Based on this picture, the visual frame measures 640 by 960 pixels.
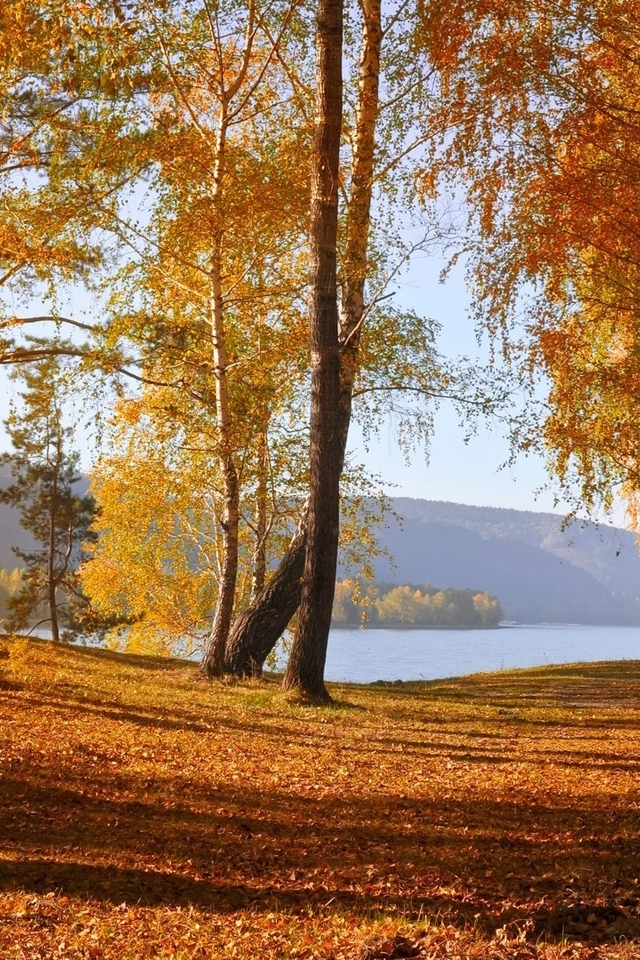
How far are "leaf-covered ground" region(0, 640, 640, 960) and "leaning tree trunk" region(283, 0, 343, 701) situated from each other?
1.03 meters

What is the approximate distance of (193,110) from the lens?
1270cm

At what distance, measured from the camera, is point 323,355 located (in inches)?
429

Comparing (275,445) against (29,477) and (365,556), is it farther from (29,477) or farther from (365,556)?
(29,477)

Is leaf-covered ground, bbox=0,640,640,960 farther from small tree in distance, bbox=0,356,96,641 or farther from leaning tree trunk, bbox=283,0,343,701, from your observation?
small tree in distance, bbox=0,356,96,641

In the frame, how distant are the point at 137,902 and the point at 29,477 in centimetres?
3115

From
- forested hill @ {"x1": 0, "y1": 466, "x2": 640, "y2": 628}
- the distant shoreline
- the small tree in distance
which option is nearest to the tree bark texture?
the small tree in distance

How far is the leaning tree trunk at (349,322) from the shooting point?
38.8 feet

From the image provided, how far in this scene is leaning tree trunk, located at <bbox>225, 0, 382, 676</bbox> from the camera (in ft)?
38.8

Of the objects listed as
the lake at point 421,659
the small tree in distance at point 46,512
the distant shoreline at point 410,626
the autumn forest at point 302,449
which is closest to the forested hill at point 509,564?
the distant shoreline at point 410,626

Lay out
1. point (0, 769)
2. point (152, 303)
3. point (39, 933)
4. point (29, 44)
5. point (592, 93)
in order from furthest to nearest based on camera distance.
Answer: point (152, 303)
point (592, 93)
point (29, 44)
point (0, 769)
point (39, 933)

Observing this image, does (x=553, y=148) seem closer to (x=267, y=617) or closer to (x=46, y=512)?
(x=267, y=617)

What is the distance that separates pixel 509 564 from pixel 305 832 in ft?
475

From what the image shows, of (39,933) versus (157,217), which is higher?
(157,217)

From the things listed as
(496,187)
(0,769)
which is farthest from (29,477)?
(0,769)
